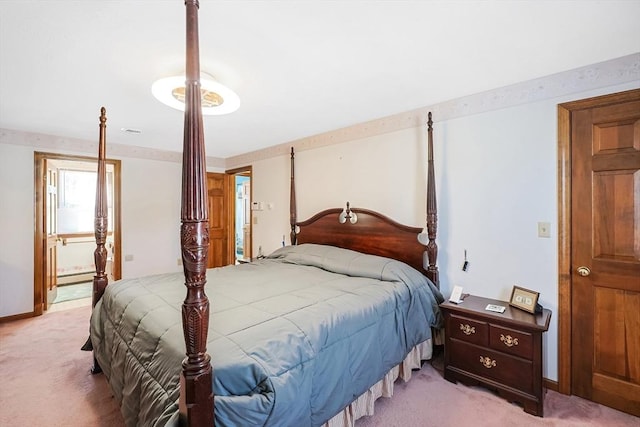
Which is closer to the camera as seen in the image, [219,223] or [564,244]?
[564,244]

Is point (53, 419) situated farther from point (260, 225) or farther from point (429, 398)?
point (260, 225)

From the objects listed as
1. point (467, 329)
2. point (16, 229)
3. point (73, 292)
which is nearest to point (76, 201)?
point (73, 292)

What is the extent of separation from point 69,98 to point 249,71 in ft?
5.80

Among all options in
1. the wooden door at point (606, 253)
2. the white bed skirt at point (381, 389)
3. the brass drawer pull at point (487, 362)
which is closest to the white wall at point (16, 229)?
the white bed skirt at point (381, 389)

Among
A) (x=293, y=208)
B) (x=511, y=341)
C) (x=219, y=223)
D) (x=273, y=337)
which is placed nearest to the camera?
(x=273, y=337)

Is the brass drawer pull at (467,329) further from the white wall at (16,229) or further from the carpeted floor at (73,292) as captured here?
the carpeted floor at (73,292)

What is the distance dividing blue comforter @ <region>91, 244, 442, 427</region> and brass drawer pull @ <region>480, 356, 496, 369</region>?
39 cm

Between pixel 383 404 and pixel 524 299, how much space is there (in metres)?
1.26

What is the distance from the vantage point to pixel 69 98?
258 cm

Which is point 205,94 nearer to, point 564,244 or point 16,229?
point 564,244

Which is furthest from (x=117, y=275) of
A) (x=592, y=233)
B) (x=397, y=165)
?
(x=592, y=233)

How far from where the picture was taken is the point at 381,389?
6.54 ft

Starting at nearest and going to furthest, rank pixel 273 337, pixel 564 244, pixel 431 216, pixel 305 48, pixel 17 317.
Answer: pixel 273 337 → pixel 305 48 → pixel 564 244 → pixel 431 216 → pixel 17 317

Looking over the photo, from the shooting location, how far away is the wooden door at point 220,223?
5.35 meters
